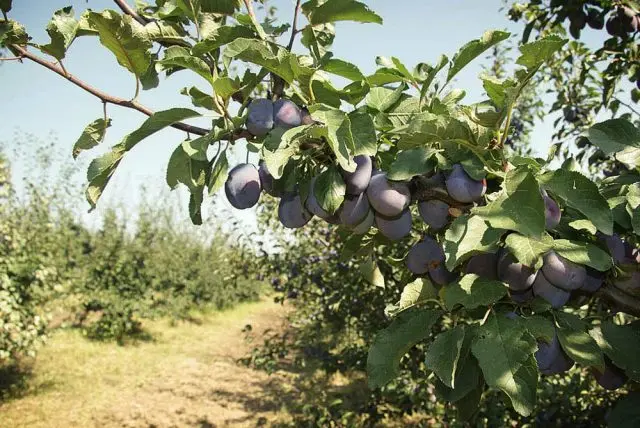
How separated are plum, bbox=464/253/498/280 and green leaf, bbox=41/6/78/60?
0.86 metres

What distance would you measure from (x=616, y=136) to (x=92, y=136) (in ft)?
3.55

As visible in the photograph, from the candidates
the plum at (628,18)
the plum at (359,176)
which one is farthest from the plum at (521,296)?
the plum at (628,18)

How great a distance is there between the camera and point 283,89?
95cm

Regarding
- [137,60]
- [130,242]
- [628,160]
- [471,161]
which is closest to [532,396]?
[471,161]

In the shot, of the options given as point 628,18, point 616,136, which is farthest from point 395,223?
point 628,18

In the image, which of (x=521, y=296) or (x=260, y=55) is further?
(x=521, y=296)

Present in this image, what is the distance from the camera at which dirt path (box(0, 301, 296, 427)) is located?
5.87 m

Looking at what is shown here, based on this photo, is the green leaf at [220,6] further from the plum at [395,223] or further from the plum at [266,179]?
the plum at [395,223]

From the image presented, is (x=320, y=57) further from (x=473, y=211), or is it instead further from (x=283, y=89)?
(x=473, y=211)

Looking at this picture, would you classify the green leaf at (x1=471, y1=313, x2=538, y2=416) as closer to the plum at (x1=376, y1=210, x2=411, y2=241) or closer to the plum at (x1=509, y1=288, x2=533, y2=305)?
the plum at (x1=509, y1=288, x2=533, y2=305)

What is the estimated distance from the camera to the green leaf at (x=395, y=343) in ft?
2.81

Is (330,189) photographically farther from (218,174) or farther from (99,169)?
(99,169)

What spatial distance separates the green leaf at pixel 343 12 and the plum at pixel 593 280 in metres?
0.68

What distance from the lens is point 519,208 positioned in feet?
2.37
